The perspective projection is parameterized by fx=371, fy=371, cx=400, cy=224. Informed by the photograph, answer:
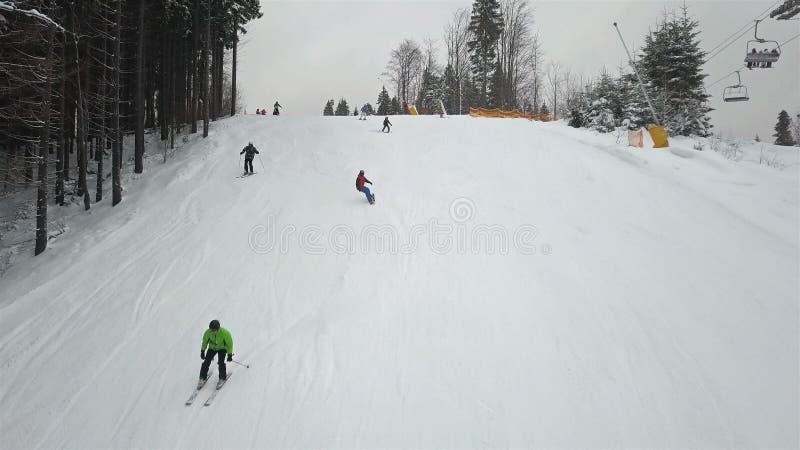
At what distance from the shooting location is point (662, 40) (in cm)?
2088

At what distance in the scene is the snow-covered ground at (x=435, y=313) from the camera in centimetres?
594

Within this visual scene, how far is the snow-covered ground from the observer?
594cm

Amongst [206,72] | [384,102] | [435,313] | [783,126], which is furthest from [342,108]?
[435,313]

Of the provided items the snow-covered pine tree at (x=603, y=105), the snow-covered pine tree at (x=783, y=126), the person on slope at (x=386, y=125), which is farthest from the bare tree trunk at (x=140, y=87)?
the snow-covered pine tree at (x=783, y=126)

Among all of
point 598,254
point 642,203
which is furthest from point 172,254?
point 642,203

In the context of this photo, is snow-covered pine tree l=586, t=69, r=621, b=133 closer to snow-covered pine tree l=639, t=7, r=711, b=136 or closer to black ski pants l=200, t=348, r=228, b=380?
snow-covered pine tree l=639, t=7, r=711, b=136

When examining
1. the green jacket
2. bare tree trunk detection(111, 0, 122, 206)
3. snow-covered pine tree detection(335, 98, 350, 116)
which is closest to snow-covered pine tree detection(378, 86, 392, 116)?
snow-covered pine tree detection(335, 98, 350, 116)

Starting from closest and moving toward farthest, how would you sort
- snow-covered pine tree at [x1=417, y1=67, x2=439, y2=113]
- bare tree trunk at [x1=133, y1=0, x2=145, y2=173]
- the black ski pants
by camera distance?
the black ski pants, bare tree trunk at [x1=133, y1=0, x2=145, y2=173], snow-covered pine tree at [x1=417, y1=67, x2=439, y2=113]

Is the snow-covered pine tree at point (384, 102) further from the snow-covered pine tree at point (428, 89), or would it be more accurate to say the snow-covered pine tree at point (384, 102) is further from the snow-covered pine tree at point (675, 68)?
the snow-covered pine tree at point (675, 68)

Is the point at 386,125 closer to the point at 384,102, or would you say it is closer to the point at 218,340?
the point at 218,340

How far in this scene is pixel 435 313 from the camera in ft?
26.3

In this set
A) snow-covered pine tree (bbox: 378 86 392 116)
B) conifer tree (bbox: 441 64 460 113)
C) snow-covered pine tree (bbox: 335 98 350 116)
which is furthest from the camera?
snow-covered pine tree (bbox: 335 98 350 116)

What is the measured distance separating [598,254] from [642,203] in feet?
11.8

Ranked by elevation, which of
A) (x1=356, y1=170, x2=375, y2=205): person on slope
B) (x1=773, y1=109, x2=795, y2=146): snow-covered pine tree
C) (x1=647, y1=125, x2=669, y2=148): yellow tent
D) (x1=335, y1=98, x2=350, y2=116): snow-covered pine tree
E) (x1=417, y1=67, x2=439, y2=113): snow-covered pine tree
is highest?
(x1=335, y1=98, x2=350, y2=116): snow-covered pine tree
